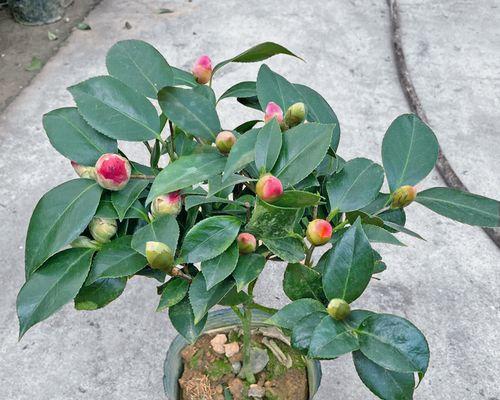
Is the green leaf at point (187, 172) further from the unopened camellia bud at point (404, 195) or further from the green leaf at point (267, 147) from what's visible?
the unopened camellia bud at point (404, 195)

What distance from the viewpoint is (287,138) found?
0.60 m

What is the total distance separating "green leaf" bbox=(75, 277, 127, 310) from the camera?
65 cm

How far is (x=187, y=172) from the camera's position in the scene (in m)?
0.58

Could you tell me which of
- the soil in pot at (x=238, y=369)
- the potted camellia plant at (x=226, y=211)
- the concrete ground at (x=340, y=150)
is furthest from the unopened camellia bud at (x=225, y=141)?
the concrete ground at (x=340, y=150)

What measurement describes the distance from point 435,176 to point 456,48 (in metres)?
0.83

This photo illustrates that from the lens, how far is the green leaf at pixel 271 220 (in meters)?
0.55

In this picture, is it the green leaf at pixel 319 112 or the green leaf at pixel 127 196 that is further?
the green leaf at pixel 319 112

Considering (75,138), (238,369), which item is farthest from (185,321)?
(238,369)

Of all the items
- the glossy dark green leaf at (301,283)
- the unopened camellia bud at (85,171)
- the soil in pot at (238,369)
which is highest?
the unopened camellia bud at (85,171)

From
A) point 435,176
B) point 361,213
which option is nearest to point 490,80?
point 435,176

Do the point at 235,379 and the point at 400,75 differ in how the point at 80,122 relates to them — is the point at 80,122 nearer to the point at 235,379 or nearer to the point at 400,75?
the point at 235,379

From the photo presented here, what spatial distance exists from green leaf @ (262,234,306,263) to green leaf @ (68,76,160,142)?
20cm

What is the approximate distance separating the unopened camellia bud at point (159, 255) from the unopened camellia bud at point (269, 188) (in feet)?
0.35

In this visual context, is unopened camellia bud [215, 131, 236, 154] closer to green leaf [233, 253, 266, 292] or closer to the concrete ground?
green leaf [233, 253, 266, 292]
